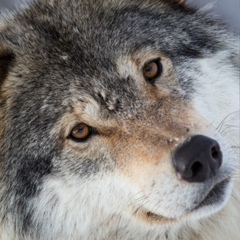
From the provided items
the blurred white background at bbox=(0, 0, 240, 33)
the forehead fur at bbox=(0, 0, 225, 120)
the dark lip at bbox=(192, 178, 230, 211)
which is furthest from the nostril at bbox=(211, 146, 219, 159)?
the blurred white background at bbox=(0, 0, 240, 33)

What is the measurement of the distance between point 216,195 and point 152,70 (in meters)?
0.64

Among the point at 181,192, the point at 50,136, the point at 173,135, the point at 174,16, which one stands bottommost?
the point at 181,192

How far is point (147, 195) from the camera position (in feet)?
7.32

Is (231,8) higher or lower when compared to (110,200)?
higher

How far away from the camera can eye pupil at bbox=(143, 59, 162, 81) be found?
2457 millimetres

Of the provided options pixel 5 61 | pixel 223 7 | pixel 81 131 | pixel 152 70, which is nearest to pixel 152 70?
pixel 152 70

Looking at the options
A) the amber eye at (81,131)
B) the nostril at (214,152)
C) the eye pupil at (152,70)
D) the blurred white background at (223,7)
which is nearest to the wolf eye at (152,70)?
the eye pupil at (152,70)

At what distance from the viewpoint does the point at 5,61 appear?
8.40 feet

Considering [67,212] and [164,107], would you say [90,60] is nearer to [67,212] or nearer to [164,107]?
[164,107]

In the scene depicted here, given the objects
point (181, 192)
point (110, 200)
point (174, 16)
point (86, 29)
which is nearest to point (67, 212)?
point (110, 200)

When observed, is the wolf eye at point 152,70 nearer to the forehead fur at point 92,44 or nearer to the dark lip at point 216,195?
the forehead fur at point 92,44

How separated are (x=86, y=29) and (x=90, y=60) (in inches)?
6.9

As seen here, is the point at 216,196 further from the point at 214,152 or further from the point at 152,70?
the point at 152,70

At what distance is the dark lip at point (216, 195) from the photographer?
87.7 inches
